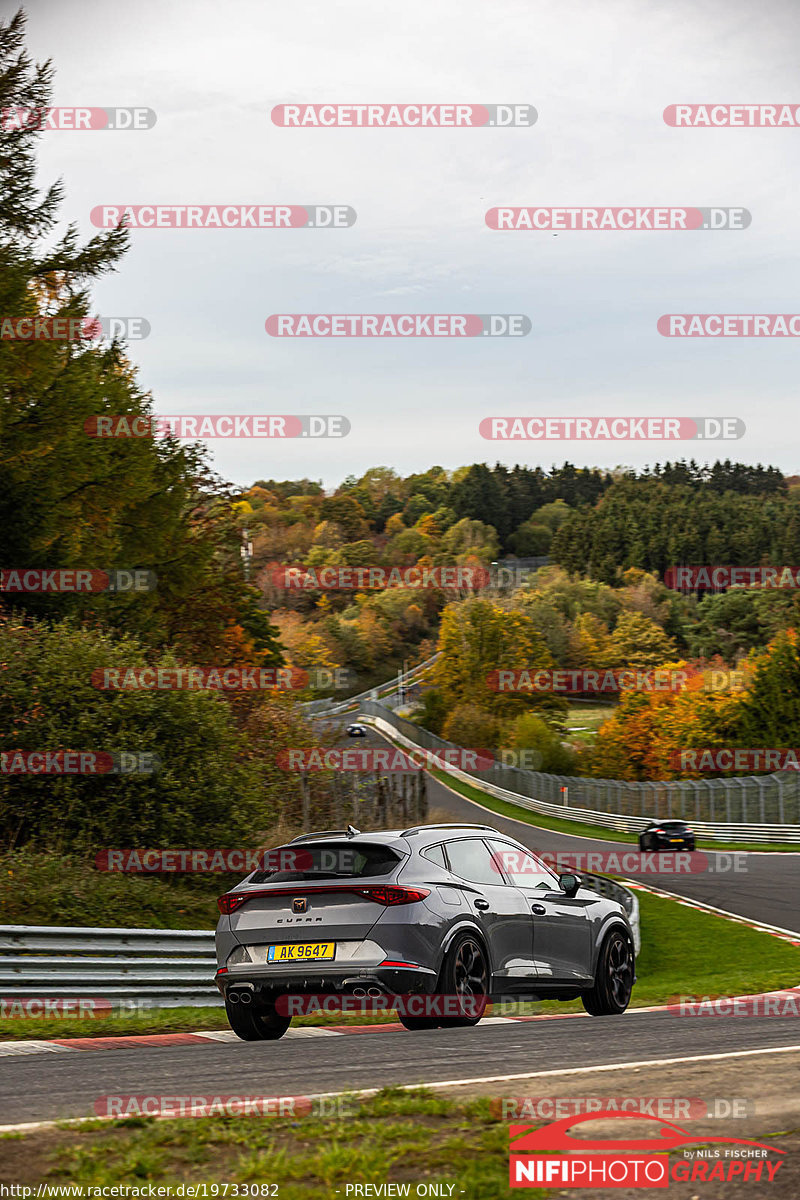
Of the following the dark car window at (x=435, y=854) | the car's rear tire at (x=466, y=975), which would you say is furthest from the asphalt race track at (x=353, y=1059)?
the dark car window at (x=435, y=854)

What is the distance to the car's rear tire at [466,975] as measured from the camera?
365 inches

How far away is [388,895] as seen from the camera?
916 centimetres

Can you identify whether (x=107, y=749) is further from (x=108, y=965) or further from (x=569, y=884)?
(x=569, y=884)

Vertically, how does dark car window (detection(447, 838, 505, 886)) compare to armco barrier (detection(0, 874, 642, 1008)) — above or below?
above

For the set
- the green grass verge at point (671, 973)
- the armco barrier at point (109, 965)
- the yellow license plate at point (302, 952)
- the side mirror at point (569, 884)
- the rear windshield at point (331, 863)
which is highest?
the rear windshield at point (331, 863)

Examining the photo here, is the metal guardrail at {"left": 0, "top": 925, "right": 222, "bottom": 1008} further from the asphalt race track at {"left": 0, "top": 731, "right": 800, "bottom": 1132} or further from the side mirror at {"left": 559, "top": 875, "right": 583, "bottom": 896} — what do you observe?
the side mirror at {"left": 559, "top": 875, "right": 583, "bottom": 896}

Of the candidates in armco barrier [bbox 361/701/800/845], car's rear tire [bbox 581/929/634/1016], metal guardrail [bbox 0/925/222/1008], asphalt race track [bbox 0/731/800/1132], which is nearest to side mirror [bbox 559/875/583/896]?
car's rear tire [bbox 581/929/634/1016]

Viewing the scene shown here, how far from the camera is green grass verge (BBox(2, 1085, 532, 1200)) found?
4.55 m

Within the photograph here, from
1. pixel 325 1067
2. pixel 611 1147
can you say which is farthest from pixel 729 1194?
pixel 325 1067

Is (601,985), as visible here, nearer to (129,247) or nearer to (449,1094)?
(449,1094)

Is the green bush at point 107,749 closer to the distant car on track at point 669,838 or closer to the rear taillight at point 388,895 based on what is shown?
the rear taillight at point 388,895

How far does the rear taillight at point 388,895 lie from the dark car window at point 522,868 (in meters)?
1.48

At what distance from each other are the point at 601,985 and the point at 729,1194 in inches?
267

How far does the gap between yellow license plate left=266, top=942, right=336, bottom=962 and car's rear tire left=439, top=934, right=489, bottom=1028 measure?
2.66ft
